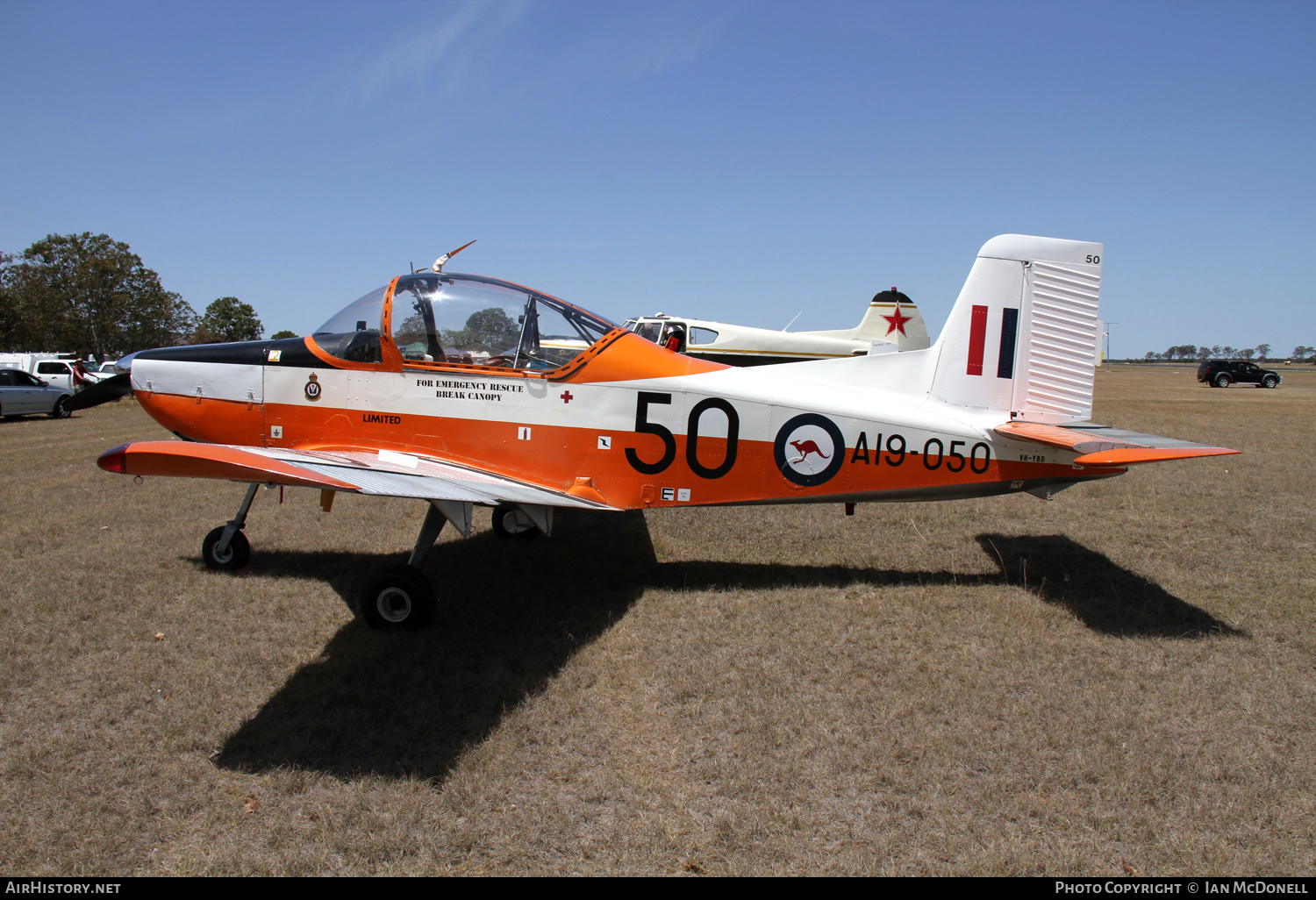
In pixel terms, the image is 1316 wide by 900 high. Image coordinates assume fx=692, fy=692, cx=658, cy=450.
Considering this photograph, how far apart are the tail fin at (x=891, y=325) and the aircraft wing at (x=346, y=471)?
16.2 metres

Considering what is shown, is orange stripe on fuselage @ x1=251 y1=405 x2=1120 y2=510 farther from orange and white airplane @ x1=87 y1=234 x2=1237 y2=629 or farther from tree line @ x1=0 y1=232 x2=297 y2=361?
tree line @ x1=0 y1=232 x2=297 y2=361

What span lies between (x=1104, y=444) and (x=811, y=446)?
1.91 metres

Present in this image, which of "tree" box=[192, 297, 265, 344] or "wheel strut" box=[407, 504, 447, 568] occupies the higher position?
"tree" box=[192, 297, 265, 344]

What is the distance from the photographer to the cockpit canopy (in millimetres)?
5281

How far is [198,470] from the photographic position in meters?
3.28

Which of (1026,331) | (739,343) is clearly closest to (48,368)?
(739,343)

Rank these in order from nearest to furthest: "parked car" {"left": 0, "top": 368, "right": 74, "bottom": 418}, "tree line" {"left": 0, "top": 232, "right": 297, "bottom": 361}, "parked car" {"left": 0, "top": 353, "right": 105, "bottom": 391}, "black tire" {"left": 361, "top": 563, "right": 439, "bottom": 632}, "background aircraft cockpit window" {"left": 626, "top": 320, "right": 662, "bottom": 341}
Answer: "black tire" {"left": 361, "top": 563, "right": 439, "bottom": 632}
"background aircraft cockpit window" {"left": 626, "top": 320, "right": 662, "bottom": 341}
"parked car" {"left": 0, "top": 368, "right": 74, "bottom": 418}
"parked car" {"left": 0, "top": 353, "right": 105, "bottom": 391}
"tree line" {"left": 0, "top": 232, "right": 297, "bottom": 361}

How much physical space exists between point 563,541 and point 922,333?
54.2 feet

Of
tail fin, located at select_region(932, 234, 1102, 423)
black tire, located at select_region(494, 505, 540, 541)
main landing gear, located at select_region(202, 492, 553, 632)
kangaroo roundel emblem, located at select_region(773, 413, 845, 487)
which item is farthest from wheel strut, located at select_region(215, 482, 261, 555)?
tail fin, located at select_region(932, 234, 1102, 423)

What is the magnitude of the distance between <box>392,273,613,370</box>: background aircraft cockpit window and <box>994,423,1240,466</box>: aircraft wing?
11.1ft

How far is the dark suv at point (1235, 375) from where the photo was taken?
36.3 m

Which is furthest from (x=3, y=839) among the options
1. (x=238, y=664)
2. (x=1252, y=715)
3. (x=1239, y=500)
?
(x=1239, y=500)

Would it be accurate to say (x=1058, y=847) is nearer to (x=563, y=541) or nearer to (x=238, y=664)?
(x=238, y=664)

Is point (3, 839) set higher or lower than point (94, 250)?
lower
